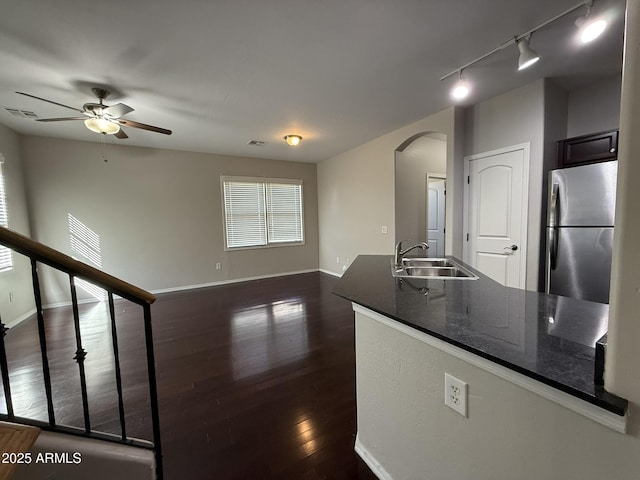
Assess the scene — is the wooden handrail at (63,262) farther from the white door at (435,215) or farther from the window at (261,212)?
the white door at (435,215)

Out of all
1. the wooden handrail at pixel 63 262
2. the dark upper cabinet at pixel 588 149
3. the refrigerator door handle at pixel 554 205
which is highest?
the dark upper cabinet at pixel 588 149

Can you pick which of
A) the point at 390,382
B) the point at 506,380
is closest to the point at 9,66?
the point at 390,382

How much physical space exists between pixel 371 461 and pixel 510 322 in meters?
1.07

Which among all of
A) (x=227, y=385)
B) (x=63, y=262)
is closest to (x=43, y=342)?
(x=63, y=262)

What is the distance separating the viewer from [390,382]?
4.01ft

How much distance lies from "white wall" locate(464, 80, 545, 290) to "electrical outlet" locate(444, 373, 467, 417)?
2.77 meters

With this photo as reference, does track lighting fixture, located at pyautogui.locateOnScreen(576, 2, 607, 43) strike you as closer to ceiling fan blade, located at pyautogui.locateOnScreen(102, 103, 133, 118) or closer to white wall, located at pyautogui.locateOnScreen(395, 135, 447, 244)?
white wall, located at pyautogui.locateOnScreen(395, 135, 447, 244)

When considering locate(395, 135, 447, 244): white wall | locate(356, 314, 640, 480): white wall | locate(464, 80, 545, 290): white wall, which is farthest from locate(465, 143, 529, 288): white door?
locate(356, 314, 640, 480): white wall

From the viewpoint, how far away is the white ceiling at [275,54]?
69.1 inches

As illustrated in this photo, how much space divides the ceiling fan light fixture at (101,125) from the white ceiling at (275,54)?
0.89 ft

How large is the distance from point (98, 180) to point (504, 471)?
588 centimetres

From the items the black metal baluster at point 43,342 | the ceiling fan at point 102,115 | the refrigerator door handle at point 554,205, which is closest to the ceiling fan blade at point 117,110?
the ceiling fan at point 102,115

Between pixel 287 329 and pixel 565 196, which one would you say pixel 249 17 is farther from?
pixel 565 196

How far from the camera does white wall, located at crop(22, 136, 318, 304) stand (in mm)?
4147
